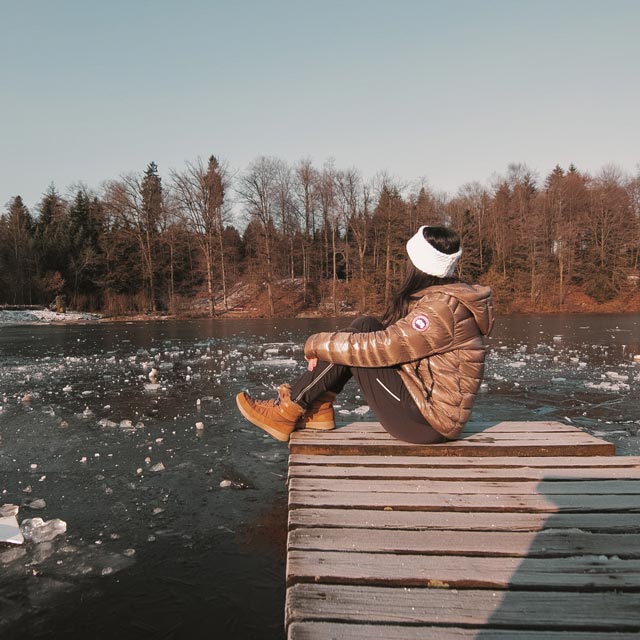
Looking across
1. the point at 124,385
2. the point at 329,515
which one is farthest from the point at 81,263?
the point at 329,515

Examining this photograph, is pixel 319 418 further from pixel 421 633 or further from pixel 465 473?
pixel 421 633

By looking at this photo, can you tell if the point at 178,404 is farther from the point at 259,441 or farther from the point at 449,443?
the point at 449,443

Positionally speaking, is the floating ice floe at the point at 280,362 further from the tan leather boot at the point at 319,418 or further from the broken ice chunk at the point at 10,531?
the broken ice chunk at the point at 10,531

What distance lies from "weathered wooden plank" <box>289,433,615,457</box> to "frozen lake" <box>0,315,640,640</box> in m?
0.63

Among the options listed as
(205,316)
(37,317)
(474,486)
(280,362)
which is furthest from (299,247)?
(474,486)

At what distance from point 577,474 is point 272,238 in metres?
41.0

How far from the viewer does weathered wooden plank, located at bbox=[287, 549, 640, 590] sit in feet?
6.04

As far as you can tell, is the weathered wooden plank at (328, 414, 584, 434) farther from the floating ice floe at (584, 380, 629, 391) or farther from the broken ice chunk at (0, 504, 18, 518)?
the floating ice floe at (584, 380, 629, 391)

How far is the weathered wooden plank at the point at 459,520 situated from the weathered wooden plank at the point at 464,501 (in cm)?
4

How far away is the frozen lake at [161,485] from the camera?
2494mm

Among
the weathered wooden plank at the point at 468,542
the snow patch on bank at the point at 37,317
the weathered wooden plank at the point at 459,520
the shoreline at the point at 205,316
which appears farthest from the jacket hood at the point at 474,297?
the snow patch on bank at the point at 37,317

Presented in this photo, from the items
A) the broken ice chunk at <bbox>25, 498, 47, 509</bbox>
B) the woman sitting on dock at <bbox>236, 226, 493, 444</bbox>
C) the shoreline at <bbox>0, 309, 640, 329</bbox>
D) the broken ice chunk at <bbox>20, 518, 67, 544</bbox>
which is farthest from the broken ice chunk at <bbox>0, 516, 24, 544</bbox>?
the shoreline at <bbox>0, 309, 640, 329</bbox>

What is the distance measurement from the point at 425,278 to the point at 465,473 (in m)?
1.21

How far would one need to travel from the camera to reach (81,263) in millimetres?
42406
